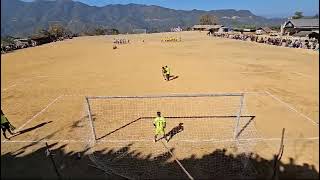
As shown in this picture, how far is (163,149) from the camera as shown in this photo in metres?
12.9

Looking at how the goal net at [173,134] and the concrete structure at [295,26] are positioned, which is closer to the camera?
the goal net at [173,134]

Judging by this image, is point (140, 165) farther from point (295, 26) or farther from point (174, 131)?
point (295, 26)

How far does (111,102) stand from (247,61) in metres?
21.5

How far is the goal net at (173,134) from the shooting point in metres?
11.6

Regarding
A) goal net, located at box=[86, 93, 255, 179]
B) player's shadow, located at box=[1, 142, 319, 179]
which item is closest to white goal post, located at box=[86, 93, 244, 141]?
goal net, located at box=[86, 93, 255, 179]

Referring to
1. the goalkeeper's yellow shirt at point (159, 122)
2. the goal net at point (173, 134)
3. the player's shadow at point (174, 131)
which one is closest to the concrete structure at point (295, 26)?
the goal net at point (173, 134)

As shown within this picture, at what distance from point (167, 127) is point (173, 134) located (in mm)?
924

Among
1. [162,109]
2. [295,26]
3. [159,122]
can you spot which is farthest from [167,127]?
[295,26]

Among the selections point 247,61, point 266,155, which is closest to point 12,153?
point 266,155

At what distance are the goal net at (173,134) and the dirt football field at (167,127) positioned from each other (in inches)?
1.4

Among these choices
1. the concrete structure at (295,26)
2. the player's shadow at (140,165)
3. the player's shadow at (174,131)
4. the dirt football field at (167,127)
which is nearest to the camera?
the player's shadow at (140,165)

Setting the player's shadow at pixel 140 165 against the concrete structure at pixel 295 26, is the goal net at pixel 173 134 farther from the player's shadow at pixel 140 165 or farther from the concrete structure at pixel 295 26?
the concrete structure at pixel 295 26

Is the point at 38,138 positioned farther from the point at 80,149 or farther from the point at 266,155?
the point at 266,155

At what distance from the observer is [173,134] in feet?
47.4
